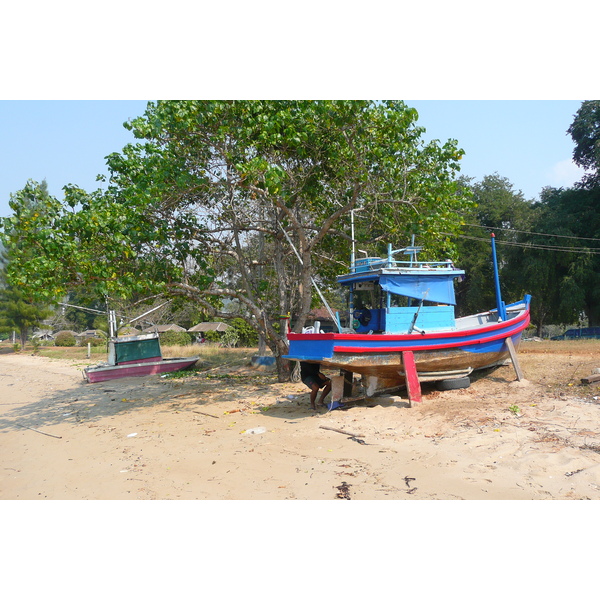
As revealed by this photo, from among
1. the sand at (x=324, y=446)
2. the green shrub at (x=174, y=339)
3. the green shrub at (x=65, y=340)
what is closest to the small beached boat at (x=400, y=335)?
the sand at (x=324, y=446)

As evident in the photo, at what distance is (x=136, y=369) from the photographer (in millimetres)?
19031

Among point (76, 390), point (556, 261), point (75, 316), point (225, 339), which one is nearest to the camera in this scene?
point (76, 390)

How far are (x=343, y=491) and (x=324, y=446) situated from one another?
6.78 ft

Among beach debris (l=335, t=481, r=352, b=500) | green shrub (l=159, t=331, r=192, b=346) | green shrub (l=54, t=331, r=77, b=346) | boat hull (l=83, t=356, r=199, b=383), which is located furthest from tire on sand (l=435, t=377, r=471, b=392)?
green shrub (l=54, t=331, r=77, b=346)

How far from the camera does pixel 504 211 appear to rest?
1287 inches

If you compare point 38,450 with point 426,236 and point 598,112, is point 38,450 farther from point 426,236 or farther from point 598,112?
point 598,112

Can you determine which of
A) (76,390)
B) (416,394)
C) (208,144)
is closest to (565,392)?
(416,394)

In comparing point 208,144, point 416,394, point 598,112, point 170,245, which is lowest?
point 416,394

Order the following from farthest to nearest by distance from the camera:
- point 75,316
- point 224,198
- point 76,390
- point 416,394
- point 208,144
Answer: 1. point 75,316
2. point 76,390
3. point 224,198
4. point 208,144
5. point 416,394

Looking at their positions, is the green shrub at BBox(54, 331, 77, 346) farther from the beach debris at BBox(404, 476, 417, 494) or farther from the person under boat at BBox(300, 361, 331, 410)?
the beach debris at BBox(404, 476, 417, 494)

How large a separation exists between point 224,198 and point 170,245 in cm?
187

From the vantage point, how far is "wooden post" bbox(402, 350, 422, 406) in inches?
393

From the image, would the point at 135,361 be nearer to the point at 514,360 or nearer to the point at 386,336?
the point at 386,336

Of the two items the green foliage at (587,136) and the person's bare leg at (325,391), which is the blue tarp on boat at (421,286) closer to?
the person's bare leg at (325,391)
